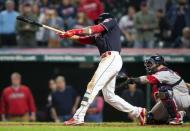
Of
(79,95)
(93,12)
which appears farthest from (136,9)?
(79,95)

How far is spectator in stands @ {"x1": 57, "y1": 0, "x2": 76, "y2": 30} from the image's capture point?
827 inches

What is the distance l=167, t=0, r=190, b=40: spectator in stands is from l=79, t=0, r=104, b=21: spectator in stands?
73.4 inches

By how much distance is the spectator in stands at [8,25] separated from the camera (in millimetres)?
20438

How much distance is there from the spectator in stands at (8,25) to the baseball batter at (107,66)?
6.62 m

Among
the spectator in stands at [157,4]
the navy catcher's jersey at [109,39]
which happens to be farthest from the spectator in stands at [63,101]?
the navy catcher's jersey at [109,39]

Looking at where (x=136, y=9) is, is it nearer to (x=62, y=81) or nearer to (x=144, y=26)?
(x=144, y=26)

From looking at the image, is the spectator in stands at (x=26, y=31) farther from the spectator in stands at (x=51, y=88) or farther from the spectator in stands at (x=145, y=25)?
the spectator in stands at (x=145, y=25)

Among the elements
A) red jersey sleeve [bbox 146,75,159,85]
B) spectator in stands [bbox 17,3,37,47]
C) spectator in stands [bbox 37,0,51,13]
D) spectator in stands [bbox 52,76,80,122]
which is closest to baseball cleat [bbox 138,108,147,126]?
red jersey sleeve [bbox 146,75,159,85]

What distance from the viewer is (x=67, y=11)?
21.3 meters

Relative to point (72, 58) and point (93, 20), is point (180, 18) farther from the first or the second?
point (72, 58)

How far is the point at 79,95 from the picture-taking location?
68.5 ft

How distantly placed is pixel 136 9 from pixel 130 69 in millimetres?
1814

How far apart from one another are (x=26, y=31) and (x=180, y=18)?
3892mm

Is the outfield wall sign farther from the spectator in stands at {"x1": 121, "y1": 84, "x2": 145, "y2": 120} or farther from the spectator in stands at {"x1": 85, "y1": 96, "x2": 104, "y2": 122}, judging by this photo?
the spectator in stands at {"x1": 85, "y1": 96, "x2": 104, "y2": 122}
